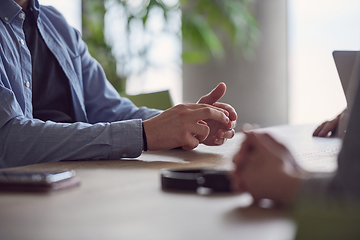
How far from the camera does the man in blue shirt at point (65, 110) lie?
3.05ft

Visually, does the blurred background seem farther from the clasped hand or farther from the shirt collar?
the clasped hand

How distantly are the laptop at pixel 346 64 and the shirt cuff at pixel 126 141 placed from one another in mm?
685

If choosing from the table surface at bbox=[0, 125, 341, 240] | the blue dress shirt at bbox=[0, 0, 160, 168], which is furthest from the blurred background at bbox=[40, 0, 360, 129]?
the table surface at bbox=[0, 125, 341, 240]

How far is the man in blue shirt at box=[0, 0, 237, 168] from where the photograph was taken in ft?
3.05

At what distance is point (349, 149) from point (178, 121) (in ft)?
1.92

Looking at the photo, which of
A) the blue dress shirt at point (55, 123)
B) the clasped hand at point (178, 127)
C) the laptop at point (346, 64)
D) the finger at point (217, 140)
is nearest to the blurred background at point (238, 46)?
the blue dress shirt at point (55, 123)

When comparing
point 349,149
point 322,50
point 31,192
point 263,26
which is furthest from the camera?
point 263,26

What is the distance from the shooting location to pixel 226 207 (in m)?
0.45

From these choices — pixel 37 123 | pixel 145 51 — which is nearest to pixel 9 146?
pixel 37 123

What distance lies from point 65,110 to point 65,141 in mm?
560

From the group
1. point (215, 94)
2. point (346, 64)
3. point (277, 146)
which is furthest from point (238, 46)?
point (277, 146)

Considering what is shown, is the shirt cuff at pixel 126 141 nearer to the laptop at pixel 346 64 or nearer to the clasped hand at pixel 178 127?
the clasped hand at pixel 178 127

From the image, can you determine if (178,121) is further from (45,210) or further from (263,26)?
(263,26)

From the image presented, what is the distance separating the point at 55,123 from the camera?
0.97m
